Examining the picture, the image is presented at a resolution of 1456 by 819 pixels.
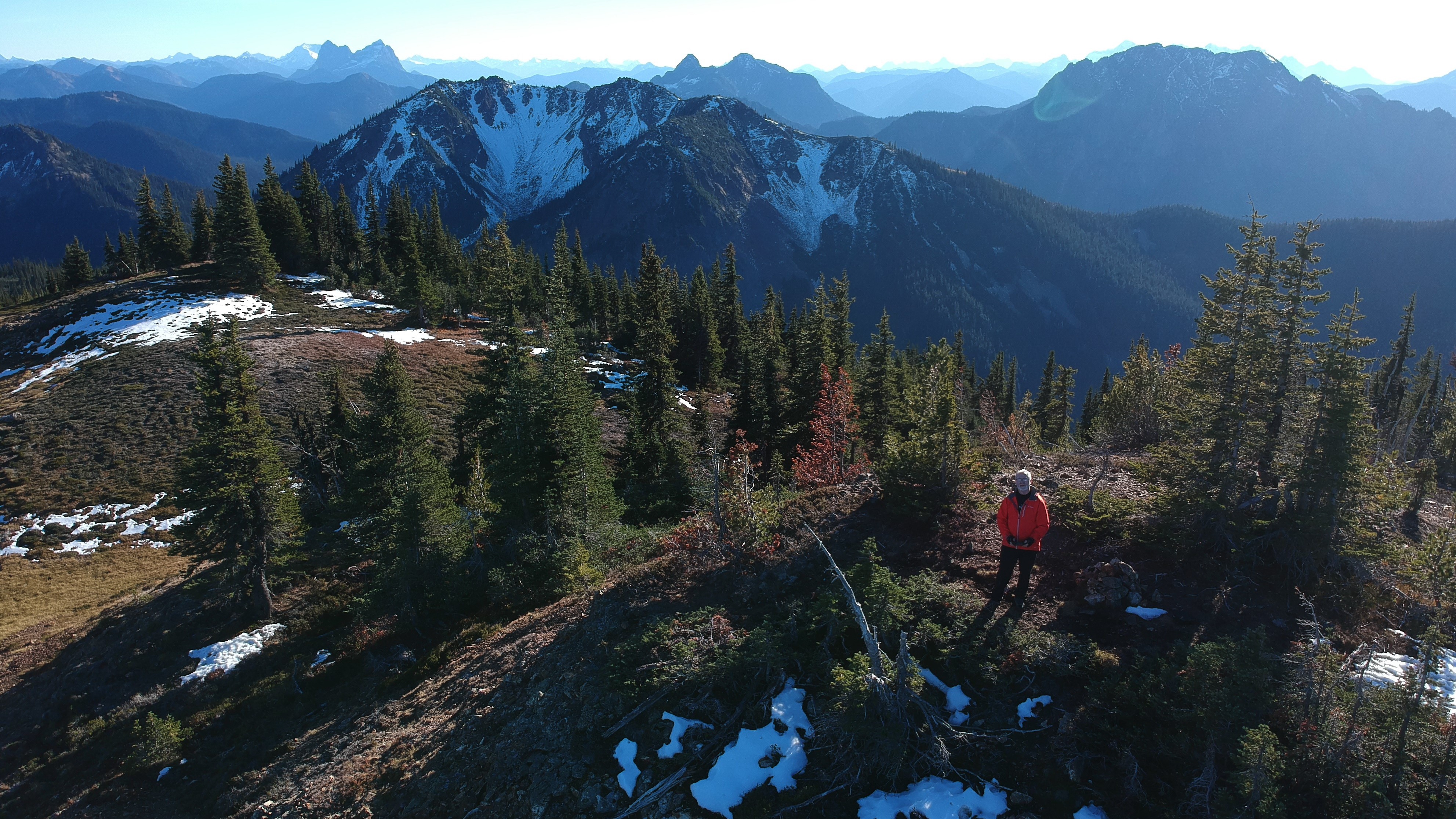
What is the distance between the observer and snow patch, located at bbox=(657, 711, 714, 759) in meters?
8.78

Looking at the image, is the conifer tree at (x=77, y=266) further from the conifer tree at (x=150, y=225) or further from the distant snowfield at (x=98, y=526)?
the distant snowfield at (x=98, y=526)

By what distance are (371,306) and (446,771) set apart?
62518 millimetres

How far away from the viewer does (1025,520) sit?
32.9 ft

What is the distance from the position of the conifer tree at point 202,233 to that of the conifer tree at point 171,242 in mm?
767

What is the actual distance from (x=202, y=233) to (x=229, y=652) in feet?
233

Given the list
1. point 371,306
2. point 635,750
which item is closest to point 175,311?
point 371,306

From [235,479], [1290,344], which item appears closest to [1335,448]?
[1290,344]

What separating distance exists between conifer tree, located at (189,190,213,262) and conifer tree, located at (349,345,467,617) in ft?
214

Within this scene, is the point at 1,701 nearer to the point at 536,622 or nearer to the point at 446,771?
the point at 536,622

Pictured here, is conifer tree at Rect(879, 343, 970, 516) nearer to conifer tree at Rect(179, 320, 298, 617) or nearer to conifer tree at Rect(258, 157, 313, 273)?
conifer tree at Rect(179, 320, 298, 617)

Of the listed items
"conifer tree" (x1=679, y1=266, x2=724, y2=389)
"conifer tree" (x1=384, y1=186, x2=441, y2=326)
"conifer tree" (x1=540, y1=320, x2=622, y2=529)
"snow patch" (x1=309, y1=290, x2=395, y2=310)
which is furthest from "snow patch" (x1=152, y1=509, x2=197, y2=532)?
"conifer tree" (x1=679, y1=266, x2=724, y2=389)

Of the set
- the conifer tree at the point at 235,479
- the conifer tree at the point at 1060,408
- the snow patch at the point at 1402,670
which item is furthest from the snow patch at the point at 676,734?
the conifer tree at the point at 1060,408

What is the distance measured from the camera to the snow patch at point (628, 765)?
8.53 meters

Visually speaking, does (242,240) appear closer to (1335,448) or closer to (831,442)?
(831,442)
